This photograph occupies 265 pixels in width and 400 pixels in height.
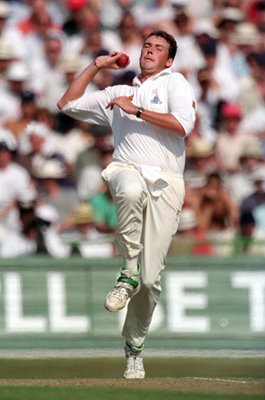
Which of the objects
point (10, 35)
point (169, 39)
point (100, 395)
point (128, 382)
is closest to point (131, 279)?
point (128, 382)

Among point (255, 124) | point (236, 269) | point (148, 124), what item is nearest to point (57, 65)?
point (255, 124)

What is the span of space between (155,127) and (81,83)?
0.65 m

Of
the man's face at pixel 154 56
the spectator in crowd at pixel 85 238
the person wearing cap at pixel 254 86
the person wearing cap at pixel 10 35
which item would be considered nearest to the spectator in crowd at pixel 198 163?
the person wearing cap at pixel 254 86

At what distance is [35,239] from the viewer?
11586mm

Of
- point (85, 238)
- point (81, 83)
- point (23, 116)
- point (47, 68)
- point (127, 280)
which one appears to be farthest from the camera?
point (47, 68)

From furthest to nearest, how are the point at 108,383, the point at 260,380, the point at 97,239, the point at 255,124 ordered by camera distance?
the point at 255,124 → the point at 97,239 → the point at 260,380 → the point at 108,383

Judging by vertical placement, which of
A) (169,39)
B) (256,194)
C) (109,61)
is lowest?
(256,194)

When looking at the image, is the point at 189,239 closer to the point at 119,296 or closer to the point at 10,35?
the point at 10,35

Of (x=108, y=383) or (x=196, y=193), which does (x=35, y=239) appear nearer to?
(x=196, y=193)

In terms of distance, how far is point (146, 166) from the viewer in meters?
7.93

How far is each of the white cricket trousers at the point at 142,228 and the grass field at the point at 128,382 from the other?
466 mm

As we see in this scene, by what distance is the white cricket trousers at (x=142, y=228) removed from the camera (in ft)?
25.5

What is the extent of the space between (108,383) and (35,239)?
12.9 feet

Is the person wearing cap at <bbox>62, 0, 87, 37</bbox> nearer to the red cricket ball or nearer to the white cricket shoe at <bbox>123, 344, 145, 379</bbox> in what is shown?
the red cricket ball
